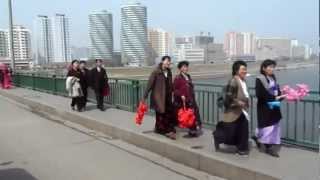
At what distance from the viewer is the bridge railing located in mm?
7660

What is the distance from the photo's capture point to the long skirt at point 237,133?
707 cm

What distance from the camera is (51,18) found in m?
45.8

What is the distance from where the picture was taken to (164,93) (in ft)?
29.1

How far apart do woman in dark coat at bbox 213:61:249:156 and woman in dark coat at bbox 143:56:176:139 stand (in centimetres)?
184

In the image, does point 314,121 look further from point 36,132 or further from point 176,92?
point 36,132

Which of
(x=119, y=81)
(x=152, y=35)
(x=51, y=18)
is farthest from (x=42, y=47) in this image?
(x=119, y=81)

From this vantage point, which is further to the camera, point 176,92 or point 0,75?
point 0,75

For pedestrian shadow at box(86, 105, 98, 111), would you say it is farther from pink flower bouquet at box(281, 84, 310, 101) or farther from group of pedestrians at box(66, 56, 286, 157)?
pink flower bouquet at box(281, 84, 310, 101)

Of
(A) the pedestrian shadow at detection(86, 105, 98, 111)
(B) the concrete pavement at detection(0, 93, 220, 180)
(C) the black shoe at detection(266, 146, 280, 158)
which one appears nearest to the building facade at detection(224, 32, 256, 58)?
(A) the pedestrian shadow at detection(86, 105, 98, 111)

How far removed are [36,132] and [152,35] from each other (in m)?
24.0

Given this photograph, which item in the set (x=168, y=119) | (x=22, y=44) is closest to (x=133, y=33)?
(x=22, y=44)

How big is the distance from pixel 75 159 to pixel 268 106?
11.3 ft

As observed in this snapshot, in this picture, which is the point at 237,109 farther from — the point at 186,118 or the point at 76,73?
the point at 76,73

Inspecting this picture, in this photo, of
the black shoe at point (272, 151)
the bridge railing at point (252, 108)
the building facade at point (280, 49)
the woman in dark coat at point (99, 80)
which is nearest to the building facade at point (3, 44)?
the bridge railing at point (252, 108)
